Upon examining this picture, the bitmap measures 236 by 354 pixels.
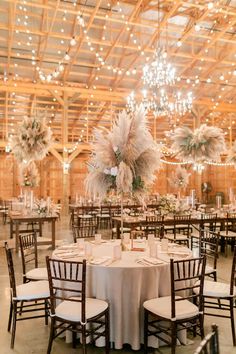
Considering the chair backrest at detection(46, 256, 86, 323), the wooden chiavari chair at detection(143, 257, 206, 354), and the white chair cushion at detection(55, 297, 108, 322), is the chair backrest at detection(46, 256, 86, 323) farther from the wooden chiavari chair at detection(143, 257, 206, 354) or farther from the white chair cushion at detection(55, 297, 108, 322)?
the wooden chiavari chair at detection(143, 257, 206, 354)

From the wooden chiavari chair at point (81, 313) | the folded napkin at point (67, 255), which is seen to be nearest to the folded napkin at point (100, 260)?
the wooden chiavari chair at point (81, 313)

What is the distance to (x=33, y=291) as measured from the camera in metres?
3.52

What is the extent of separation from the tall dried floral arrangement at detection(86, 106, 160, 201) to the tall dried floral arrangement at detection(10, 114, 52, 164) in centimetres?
324

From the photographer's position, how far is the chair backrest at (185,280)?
3.09 meters

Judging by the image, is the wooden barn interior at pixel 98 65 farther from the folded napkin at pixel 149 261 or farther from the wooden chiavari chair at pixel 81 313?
A: the folded napkin at pixel 149 261

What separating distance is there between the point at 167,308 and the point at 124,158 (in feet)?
5.34

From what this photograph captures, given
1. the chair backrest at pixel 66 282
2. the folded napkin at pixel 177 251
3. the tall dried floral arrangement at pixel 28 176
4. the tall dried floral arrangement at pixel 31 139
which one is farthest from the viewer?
the tall dried floral arrangement at pixel 28 176

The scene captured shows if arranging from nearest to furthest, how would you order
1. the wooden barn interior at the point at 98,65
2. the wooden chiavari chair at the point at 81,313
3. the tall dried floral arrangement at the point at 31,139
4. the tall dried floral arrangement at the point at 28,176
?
the wooden chiavari chair at the point at 81,313 < the tall dried floral arrangement at the point at 31,139 < the wooden barn interior at the point at 98,65 < the tall dried floral arrangement at the point at 28,176

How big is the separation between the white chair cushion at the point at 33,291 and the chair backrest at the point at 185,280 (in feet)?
4.10

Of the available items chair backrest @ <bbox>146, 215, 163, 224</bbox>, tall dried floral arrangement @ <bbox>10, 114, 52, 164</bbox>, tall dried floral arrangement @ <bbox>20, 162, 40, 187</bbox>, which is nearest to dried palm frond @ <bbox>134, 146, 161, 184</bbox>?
chair backrest @ <bbox>146, 215, 163, 224</bbox>

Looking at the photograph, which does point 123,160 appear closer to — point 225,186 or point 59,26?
point 59,26

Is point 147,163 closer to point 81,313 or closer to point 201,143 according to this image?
point 81,313

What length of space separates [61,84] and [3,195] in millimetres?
7232

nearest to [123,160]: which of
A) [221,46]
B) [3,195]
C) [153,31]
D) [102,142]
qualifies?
[102,142]
